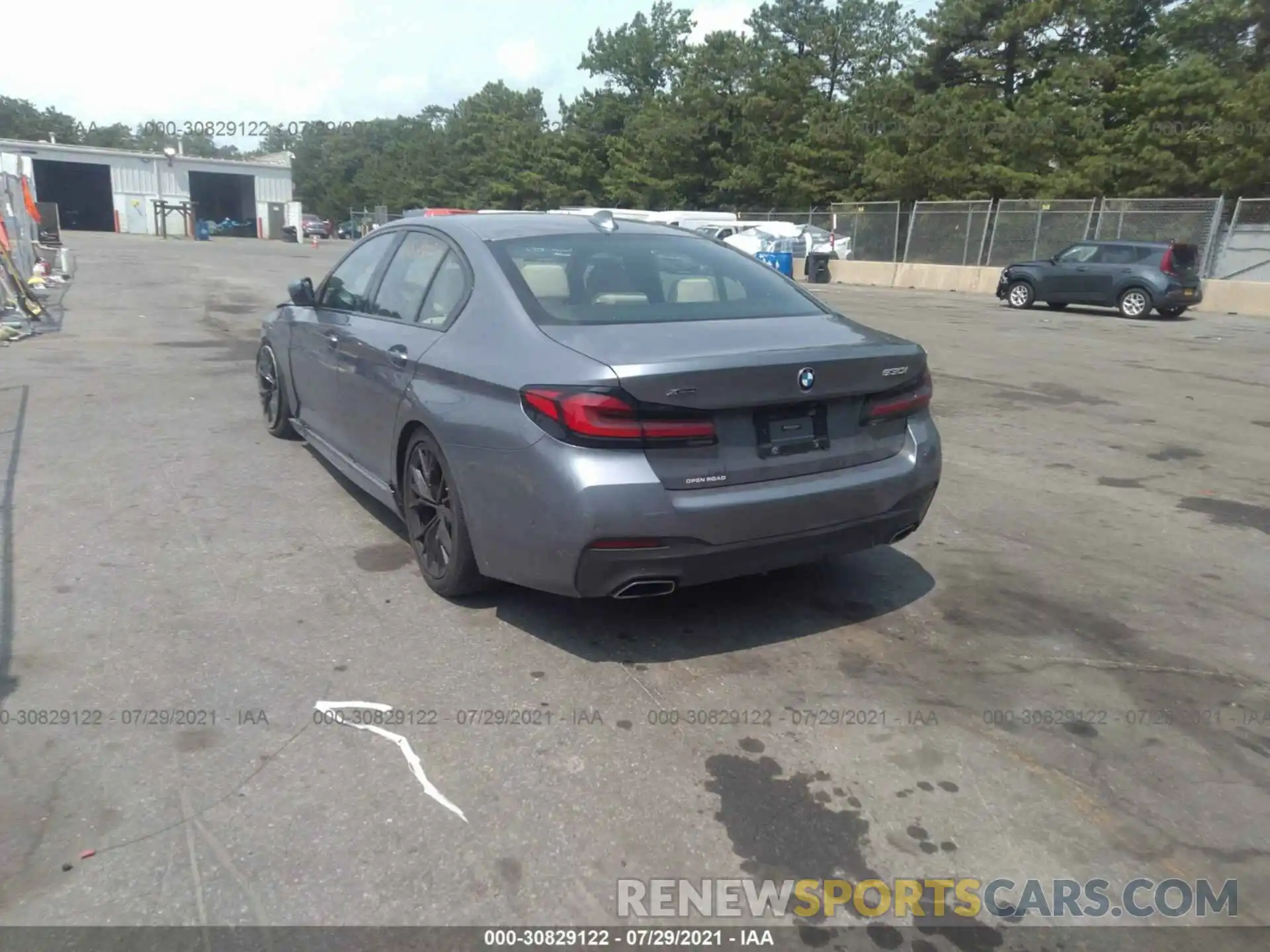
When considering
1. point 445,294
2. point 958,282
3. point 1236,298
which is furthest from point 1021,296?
point 445,294

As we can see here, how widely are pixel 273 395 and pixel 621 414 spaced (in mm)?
4438

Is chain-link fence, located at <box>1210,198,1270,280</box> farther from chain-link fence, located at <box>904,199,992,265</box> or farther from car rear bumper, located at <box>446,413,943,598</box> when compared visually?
car rear bumper, located at <box>446,413,943,598</box>

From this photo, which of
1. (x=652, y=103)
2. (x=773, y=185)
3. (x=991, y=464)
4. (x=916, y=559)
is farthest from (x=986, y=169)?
(x=916, y=559)

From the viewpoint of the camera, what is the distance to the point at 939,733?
3.35m

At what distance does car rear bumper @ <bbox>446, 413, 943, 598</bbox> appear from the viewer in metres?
3.43

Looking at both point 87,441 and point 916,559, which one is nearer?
point 916,559

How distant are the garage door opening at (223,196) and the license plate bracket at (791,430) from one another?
74.0 metres

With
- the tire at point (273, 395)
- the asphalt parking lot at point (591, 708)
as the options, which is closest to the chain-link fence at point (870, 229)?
the asphalt parking lot at point (591, 708)

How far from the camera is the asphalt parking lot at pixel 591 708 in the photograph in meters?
2.69

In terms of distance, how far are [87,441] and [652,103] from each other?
5433cm

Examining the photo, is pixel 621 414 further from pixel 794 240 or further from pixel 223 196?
pixel 223 196

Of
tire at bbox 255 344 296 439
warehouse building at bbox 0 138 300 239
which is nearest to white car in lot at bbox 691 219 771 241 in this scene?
tire at bbox 255 344 296 439

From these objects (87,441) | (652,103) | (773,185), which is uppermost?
(652,103)

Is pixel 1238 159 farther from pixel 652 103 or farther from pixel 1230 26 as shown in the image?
pixel 652 103
